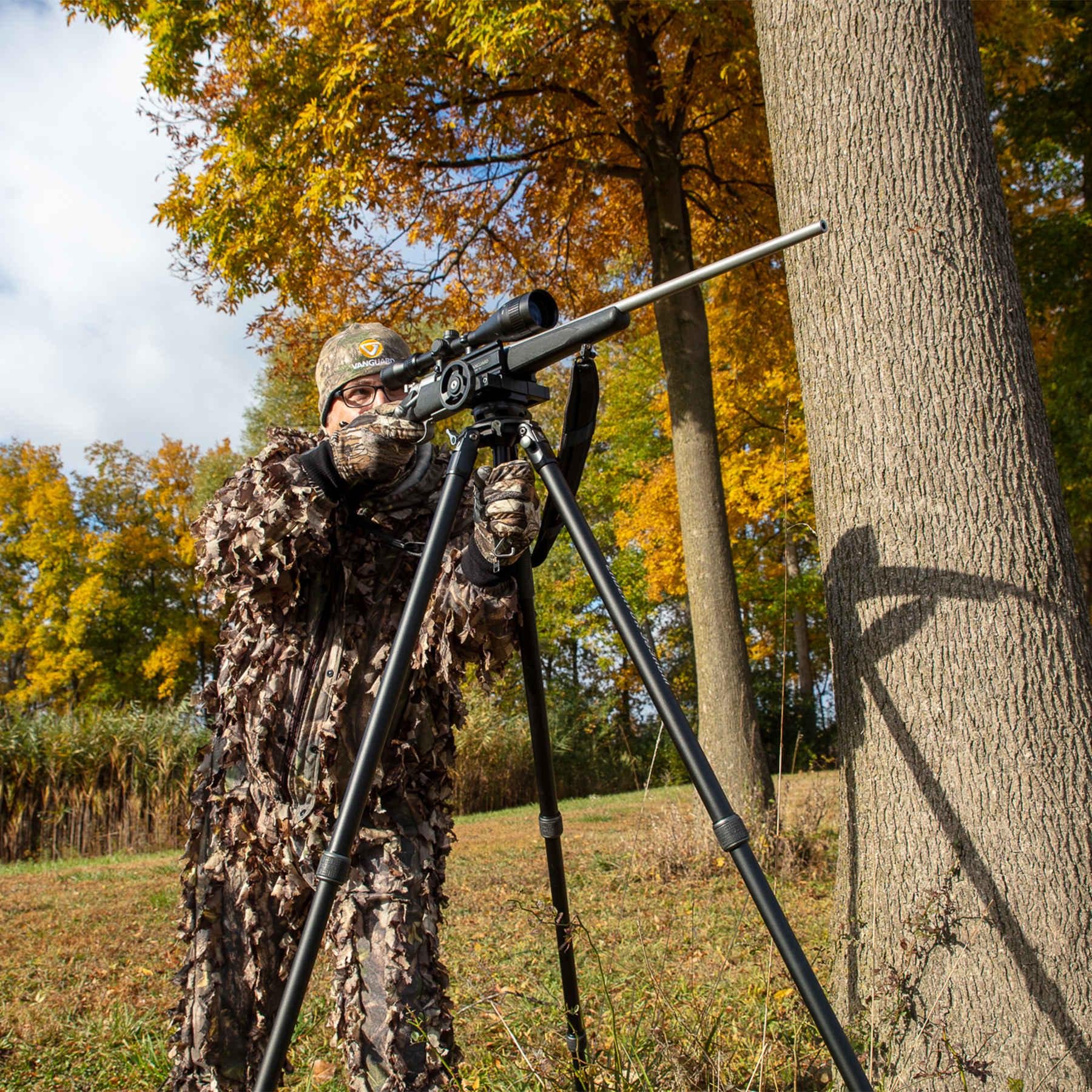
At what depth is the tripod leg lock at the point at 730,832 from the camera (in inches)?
57.6

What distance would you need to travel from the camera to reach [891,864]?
2.24 metres

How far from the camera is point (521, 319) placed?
6.02 feet

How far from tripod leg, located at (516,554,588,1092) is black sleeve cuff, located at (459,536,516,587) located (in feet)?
0.10

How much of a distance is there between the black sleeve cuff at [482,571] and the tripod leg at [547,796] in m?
0.03

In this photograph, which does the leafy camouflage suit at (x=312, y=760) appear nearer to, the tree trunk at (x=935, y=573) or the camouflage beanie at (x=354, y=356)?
the camouflage beanie at (x=354, y=356)

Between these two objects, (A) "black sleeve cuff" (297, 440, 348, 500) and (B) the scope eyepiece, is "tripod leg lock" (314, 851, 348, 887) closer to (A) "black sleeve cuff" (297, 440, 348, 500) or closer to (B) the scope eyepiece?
(A) "black sleeve cuff" (297, 440, 348, 500)

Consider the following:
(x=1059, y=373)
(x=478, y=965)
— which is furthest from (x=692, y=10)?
(x=1059, y=373)

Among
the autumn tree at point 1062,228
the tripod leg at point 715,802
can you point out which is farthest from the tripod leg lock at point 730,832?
the autumn tree at point 1062,228

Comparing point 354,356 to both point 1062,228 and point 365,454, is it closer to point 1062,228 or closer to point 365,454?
point 365,454

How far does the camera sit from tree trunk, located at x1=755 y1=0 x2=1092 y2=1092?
81.1 inches

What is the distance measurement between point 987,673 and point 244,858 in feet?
6.20

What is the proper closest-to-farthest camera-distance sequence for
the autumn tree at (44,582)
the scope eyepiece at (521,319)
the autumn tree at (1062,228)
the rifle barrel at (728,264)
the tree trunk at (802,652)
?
1. the rifle barrel at (728,264)
2. the scope eyepiece at (521,319)
3. the autumn tree at (1062,228)
4. the tree trunk at (802,652)
5. the autumn tree at (44,582)

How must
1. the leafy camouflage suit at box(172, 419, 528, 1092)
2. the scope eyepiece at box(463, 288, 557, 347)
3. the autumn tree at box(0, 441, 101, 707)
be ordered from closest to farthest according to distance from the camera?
the scope eyepiece at box(463, 288, 557, 347) < the leafy camouflage suit at box(172, 419, 528, 1092) < the autumn tree at box(0, 441, 101, 707)

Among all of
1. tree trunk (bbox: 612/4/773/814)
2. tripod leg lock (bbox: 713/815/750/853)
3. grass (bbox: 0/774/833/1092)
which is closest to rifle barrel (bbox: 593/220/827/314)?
tripod leg lock (bbox: 713/815/750/853)
